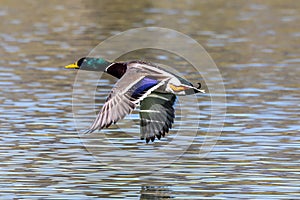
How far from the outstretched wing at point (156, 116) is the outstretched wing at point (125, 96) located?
0.82 metres

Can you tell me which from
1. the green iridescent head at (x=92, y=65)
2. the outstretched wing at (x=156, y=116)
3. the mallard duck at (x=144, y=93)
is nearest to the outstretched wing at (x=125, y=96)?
the mallard duck at (x=144, y=93)

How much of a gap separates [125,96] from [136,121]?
15.7 feet

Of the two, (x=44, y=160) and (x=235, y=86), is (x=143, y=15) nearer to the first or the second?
(x=235, y=86)

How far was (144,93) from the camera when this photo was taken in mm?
12875

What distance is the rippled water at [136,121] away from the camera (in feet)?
41.2

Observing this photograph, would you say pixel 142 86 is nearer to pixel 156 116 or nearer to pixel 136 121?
pixel 156 116

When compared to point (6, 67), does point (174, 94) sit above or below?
above

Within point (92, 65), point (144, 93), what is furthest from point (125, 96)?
point (92, 65)

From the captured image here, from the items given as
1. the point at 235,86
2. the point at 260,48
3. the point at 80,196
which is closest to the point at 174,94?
the point at 80,196

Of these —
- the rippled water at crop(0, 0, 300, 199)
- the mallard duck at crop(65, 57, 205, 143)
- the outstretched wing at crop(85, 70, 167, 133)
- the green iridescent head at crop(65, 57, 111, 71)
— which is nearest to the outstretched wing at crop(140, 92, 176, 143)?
the mallard duck at crop(65, 57, 205, 143)

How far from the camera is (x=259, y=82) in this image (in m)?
21.7

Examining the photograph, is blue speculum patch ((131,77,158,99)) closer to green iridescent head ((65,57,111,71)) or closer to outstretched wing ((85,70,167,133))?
outstretched wing ((85,70,167,133))

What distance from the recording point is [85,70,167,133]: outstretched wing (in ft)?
40.4

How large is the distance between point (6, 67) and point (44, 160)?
33.9 feet
